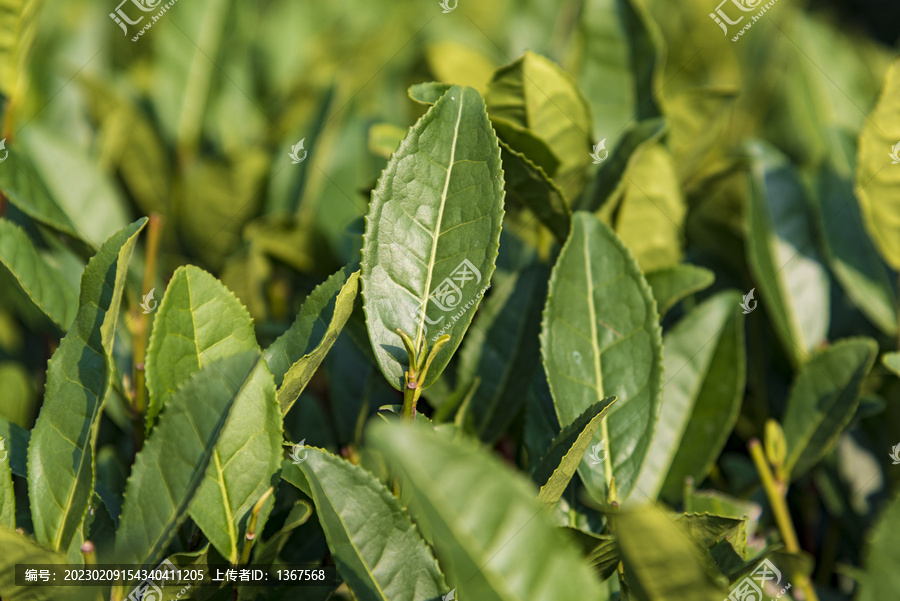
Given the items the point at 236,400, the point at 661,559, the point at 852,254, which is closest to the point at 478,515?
the point at 661,559

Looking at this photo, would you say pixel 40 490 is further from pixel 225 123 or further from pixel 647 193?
pixel 225 123

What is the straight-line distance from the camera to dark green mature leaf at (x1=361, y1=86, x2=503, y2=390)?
35.9 inches

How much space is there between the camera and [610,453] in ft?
3.37

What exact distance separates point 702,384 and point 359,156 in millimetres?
916

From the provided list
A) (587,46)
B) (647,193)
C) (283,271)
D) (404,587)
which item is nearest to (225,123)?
(283,271)

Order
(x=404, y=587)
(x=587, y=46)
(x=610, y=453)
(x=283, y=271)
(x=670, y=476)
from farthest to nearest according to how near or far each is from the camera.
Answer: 1. (x=283, y=271)
2. (x=587, y=46)
3. (x=670, y=476)
4. (x=610, y=453)
5. (x=404, y=587)

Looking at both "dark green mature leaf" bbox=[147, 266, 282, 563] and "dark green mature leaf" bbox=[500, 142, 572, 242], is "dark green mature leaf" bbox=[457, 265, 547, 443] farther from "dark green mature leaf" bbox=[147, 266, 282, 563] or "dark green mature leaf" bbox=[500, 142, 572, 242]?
"dark green mature leaf" bbox=[147, 266, 282, 563]

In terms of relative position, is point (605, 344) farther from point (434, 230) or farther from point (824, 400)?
point (824, 400)

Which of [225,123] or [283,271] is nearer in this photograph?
[283,271]

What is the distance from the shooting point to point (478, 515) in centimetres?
62

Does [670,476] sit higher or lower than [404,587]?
lower

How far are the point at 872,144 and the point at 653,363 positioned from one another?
2.04 ft

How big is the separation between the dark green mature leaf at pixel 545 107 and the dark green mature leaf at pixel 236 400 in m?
0.51

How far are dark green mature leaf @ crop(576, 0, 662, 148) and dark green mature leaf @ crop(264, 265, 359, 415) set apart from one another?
2.40 ft
